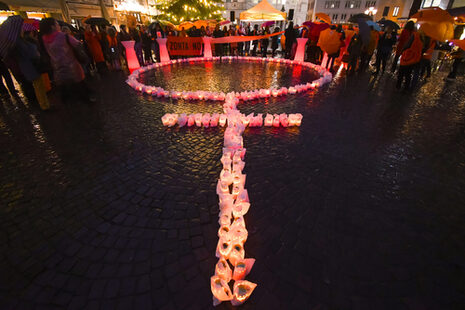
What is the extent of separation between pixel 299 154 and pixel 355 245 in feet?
6.53

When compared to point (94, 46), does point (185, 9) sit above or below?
above

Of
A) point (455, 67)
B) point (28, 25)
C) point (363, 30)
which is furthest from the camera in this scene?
point (28, 25)

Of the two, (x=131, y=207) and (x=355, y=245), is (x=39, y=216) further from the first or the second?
(x=355, y=245)

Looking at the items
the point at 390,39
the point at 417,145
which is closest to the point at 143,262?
the point at 417,145

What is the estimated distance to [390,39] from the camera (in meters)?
9.56

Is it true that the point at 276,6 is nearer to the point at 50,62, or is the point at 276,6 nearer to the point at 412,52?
the point at 412,52

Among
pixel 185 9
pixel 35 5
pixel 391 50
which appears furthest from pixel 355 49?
Answer: pixel 35 5

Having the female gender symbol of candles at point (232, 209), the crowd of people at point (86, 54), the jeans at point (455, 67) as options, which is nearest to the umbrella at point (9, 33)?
the crowd of people at point (86, 54)

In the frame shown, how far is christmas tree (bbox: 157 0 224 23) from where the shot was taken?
20.8 meters

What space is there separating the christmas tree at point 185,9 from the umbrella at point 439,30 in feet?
63.0

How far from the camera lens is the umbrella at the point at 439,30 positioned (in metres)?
Answer: 6.38

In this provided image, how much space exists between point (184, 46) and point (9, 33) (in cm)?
1055

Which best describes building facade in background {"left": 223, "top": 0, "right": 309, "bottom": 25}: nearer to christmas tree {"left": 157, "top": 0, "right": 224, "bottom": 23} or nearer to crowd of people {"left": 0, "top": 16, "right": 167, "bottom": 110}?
christmas tree {"left": 157, "top": 0, "right": 224, "bottom": 23}

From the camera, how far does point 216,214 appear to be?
9.59ft
